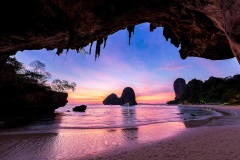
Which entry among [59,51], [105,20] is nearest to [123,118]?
[59,51]

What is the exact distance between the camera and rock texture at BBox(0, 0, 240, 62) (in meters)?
4.05

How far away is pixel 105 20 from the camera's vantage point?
503cm

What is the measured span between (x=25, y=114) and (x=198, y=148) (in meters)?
28.6

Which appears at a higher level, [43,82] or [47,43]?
[43,82]

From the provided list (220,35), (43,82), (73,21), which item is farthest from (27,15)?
(43,82)

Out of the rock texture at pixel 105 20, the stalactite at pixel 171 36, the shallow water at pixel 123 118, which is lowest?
the shallow water at pixel 123 118

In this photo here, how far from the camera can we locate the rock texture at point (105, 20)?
405cm

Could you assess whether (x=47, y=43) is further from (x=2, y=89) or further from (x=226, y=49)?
(x=2, y=89)

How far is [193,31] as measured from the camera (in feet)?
21.3

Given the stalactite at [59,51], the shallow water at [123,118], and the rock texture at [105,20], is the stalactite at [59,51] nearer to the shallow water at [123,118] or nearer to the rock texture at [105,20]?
the rock texture at [105,20]

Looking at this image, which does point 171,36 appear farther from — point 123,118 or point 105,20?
point 123,118

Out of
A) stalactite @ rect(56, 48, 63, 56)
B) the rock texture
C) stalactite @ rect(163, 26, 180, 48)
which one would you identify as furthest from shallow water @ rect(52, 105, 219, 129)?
the rock texture

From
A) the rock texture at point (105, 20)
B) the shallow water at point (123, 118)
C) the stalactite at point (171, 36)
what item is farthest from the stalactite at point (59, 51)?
the shallow water at point (123, 118)

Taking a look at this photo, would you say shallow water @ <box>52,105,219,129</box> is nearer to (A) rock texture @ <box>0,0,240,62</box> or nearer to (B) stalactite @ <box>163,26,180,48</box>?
(B) stalactite @ <box>163,26,180,48</box>
